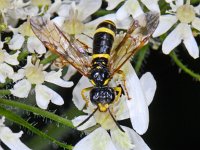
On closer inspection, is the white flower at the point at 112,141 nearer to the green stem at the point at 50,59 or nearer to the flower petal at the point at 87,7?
the green stem at the point at 50,59

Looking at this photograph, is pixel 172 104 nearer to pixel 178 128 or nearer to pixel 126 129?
pixel 178 128

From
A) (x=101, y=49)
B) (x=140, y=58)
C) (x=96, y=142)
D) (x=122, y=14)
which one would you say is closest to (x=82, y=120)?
(x=96, y=142)

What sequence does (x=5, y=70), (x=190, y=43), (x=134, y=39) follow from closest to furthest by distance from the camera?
(x=134, y=39), (x=5, y=70), (x=190, y=43)

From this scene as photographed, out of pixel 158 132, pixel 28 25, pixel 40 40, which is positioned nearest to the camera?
pixel 40 40

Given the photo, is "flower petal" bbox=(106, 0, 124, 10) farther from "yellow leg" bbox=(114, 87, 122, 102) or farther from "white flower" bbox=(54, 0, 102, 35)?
"yellow leg" bbox=(114, 87, 122, 102)

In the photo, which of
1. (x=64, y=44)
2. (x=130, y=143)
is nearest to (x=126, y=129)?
(x=130, y=143)

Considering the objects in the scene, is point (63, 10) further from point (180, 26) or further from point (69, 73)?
point (180, 26)
